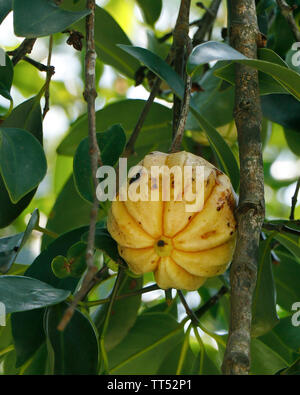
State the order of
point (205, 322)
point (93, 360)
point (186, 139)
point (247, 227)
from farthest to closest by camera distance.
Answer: point (205, 322)
point (186, 139)
point (93, 360)
point (247, 227)

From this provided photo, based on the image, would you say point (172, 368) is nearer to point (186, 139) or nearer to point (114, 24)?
point (186, 139)

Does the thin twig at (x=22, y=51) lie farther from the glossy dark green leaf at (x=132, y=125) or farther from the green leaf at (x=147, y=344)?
the green leaf at (x=147, y=344)

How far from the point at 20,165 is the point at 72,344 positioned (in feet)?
1.15

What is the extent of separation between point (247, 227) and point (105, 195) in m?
0.36

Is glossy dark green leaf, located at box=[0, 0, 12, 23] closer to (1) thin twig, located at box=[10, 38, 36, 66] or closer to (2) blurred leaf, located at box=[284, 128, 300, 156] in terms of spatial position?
(1) thin twig, located at box=[10, 38, 36, 66]

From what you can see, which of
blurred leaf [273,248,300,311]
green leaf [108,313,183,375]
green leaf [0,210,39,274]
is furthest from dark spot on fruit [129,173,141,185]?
blurred leaf [273,248,300,311]

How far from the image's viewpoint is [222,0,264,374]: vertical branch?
1.06 m

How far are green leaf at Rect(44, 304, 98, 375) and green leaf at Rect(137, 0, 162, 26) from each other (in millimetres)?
1254

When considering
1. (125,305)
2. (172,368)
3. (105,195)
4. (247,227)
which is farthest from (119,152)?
(172,368)

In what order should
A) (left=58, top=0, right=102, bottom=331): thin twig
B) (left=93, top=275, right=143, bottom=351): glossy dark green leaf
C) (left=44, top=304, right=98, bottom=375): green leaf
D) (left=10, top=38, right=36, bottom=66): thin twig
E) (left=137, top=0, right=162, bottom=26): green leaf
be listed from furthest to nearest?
(left=137, top=0, right=162, bottom=26): green leaf → (left=93, top=275, right=143, bottom=351): glossy dark green leaf → (left=10, top=38, right=36, bottom=66): thin twig → (left=44, top=304, right=98, bottom=375): green leaf → (left=58, top=0, right=102, bottom=331): thin twig

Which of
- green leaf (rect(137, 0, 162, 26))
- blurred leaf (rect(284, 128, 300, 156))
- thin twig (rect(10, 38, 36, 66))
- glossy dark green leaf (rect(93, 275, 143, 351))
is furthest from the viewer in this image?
green leaf (rect(137, 0, 162, 26))

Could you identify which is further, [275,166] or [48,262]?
[275,166]

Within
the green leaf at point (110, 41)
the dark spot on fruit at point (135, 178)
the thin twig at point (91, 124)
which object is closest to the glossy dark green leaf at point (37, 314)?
the thin twig at point (91, 124)

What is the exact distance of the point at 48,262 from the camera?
59.7 inches
